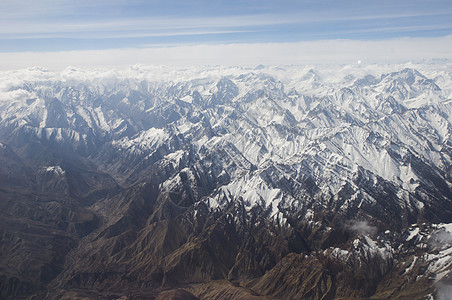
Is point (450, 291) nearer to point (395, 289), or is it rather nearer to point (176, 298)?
point (395, 289)

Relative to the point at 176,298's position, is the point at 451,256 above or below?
above

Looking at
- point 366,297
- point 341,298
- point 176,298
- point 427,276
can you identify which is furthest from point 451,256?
point 176,298

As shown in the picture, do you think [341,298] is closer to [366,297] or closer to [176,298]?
[366,297]

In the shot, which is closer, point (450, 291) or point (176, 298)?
point (450, 291)

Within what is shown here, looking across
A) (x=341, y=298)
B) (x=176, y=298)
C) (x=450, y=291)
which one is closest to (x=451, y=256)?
(x=450, y=291)

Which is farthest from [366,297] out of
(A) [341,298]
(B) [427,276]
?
(B) [427,276]

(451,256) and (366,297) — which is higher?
(451,256)

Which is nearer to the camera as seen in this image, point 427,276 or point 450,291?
point 450,291
